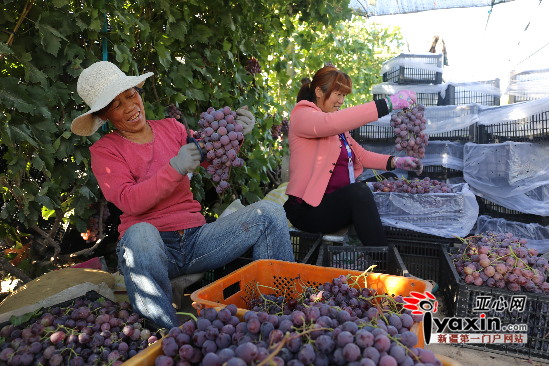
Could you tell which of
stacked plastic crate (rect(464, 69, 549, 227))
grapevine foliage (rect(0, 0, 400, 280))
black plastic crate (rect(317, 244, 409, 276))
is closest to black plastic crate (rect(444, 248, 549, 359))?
black plastic crate (rect(317, 244, 409, 276))

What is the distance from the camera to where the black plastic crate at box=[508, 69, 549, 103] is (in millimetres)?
3346

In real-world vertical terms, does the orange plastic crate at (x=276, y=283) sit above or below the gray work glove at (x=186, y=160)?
below

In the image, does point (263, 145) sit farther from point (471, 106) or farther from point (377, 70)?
point (377, 70)

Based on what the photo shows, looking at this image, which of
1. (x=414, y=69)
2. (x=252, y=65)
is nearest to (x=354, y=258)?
(x=252, y=65)

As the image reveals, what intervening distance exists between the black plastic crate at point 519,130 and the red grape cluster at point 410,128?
2.89ft

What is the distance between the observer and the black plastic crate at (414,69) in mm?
4156

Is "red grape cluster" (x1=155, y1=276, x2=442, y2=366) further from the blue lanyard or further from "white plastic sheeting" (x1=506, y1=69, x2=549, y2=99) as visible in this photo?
"white plastic sheeting" (x1=506, y1=69, x2=549, y2=99)

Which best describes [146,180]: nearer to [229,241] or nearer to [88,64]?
[229,241]

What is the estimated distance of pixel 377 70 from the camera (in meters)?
8.06

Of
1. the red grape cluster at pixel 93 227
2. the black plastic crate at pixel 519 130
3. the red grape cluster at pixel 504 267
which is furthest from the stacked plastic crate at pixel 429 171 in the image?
the red grape cluster at pixel 93 227

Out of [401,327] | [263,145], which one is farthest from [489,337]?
[263,145]

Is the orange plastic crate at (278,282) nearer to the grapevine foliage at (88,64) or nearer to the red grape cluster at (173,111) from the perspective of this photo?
the grapevine foliage at (88,64)

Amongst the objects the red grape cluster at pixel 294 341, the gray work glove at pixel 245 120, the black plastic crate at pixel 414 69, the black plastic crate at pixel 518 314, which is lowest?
the black plastic crate at pixel 518 314

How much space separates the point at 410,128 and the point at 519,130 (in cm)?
106
